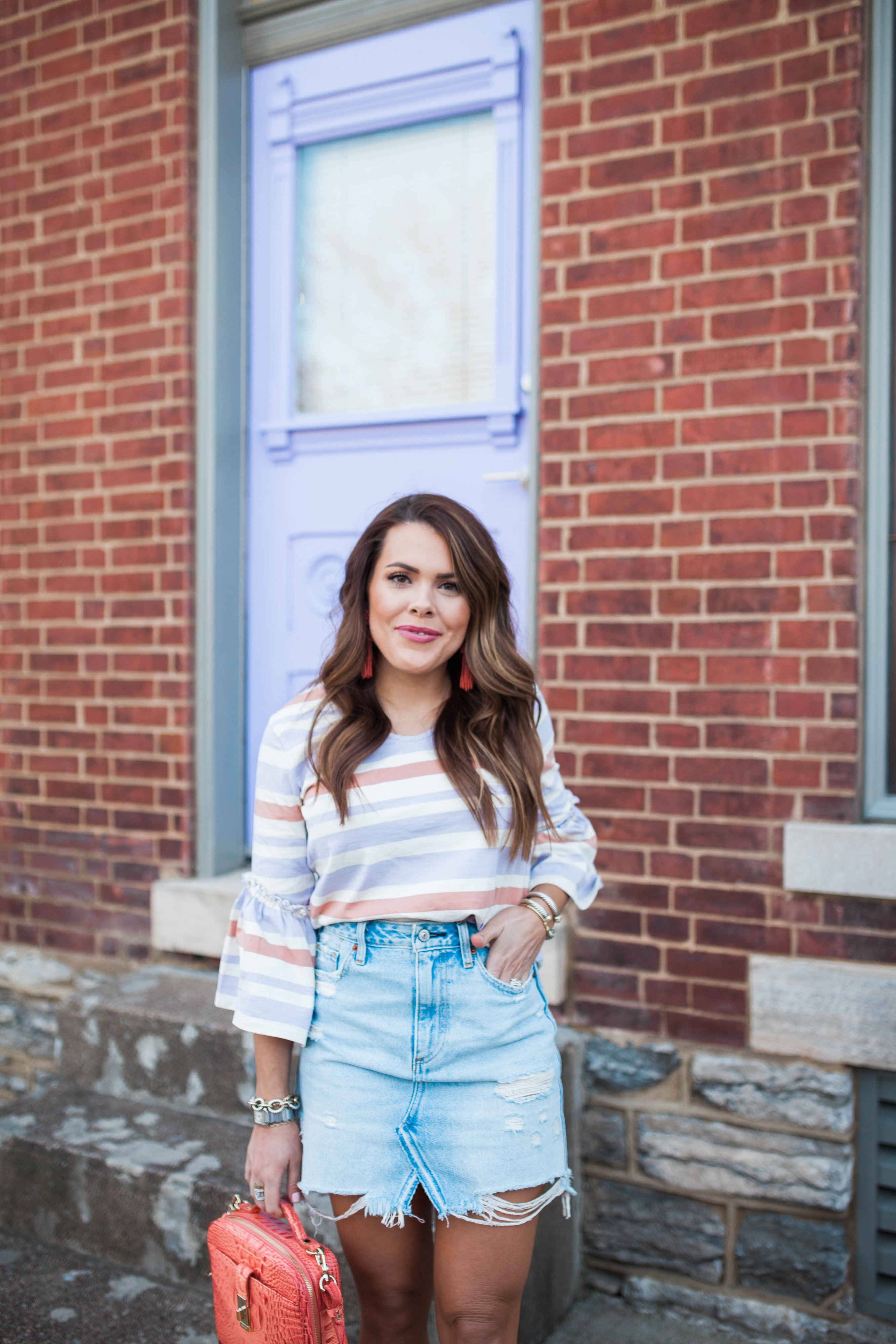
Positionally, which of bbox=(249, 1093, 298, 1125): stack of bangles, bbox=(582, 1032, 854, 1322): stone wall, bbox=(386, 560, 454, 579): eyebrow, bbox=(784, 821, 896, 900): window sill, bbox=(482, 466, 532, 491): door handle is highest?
bbox=(482, 466, 532, 491): door handle

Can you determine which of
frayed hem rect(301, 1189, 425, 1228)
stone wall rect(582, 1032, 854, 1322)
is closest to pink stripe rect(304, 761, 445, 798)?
frayed hem rect(301, 1189, 425, 1228)

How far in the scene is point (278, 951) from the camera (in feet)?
5.66

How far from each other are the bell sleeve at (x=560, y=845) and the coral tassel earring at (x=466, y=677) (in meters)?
0.17

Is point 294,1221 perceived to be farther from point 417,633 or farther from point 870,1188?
point 870,1188

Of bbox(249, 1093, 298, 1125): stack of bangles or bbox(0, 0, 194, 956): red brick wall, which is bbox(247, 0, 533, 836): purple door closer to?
bbox(0, 0, 194, 956): red brick wall

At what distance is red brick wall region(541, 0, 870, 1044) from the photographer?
107 inches

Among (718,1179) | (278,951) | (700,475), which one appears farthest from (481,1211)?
(700,475)

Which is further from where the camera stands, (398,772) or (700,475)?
(700,475)

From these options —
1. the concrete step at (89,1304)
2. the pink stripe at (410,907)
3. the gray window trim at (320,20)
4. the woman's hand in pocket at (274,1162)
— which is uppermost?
the gray window trim at (320,20)

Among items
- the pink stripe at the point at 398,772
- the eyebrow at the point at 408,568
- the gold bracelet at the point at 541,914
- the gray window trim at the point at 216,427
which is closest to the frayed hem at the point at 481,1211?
the gold bracelet at the point at 541,914

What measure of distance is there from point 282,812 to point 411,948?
1.03ft

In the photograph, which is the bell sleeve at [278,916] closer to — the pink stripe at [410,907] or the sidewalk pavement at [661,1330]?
the pink stripe at [410,907]

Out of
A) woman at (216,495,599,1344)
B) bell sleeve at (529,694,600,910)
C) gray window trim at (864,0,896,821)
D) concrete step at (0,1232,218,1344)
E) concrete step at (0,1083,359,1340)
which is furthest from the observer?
gray window trim at (864,0,896,821)

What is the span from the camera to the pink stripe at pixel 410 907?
1.69m
